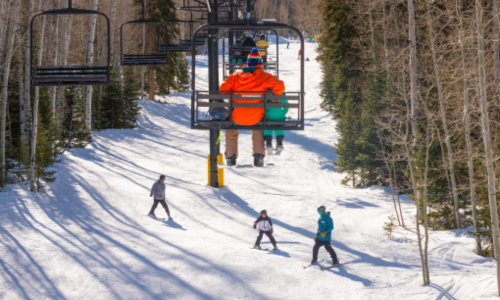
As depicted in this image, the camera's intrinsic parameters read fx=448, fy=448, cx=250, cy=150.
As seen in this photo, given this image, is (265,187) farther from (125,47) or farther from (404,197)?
(125,47)

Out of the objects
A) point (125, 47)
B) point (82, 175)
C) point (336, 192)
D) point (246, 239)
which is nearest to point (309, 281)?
point (246, 239)

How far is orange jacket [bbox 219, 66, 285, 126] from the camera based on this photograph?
7.15 m

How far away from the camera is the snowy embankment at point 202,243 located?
9.17 m

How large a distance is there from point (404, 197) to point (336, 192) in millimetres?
2673

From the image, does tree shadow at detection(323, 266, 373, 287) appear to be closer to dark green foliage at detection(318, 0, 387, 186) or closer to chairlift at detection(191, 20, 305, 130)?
chairlift at detection(191, 20, 305, 130)

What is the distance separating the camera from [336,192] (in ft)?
59.3

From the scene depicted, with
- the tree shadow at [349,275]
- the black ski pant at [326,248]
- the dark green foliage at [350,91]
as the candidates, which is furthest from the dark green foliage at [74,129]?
the tree shadow at [349,275]

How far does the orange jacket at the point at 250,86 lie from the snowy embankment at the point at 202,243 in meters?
3.80

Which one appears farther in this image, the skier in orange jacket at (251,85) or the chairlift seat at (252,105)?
the skier in orange jacket at (251,85)

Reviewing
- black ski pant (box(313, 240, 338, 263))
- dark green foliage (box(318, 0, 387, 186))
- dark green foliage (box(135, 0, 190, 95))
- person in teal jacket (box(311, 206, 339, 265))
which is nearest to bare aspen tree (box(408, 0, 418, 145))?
dark green foliage (box(318, 0, 387, 186))

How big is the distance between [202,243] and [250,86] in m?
5.68

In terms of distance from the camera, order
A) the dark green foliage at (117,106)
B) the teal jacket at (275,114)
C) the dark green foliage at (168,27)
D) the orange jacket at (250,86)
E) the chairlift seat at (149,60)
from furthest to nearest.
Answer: the dark green foliage at (168,27), the dark green foliage at (117,106), the chairlift seat at (149,60), the teal jacket at (275,114), the orange jacket at (250,86)

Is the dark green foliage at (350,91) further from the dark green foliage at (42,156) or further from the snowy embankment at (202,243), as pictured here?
the dark green foliage at (42,156)

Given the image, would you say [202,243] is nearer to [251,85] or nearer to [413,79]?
[251,85]
